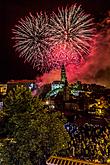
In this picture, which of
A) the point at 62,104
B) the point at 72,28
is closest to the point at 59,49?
the point at 72,28

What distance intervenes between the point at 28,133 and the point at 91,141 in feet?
24.6

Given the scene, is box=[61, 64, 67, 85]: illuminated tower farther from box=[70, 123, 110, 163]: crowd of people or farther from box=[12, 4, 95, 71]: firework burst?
box=[70, 123, 110, 163]: crowd of people

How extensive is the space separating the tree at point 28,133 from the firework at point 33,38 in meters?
11.5

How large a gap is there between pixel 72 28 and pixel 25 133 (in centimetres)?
1284

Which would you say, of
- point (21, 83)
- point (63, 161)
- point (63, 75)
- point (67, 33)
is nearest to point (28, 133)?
point (63, 161)

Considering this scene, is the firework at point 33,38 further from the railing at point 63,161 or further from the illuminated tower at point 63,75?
the railing at point 63,161

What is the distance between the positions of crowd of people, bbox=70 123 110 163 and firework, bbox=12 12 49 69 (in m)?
6.14

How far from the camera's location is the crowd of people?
45.7 feet

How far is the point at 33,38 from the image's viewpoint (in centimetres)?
2173

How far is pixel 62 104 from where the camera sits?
31.5 meters

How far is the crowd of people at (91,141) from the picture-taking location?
548 inches

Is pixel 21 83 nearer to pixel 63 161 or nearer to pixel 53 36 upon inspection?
pixel 53 36

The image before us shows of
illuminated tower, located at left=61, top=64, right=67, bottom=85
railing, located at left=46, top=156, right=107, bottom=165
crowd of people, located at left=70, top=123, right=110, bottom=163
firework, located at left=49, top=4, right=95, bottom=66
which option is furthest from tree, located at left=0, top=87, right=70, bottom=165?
illuminated tower, located at left=61, top=64, right=67, bottom=85

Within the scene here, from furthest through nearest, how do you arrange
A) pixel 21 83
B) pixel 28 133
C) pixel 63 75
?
pixel 21 83 < pixel 63 75 < pixel 28 133
